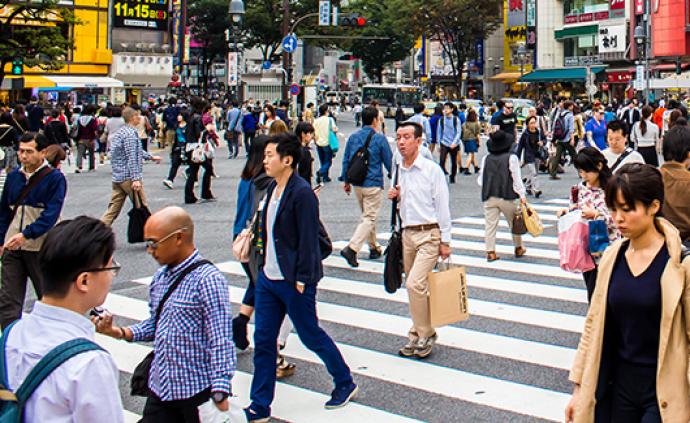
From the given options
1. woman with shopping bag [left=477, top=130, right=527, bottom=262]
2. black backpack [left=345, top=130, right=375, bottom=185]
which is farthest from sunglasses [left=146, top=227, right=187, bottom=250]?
woman with shopping bag [left=477, top=130, right=527, bottom=262]

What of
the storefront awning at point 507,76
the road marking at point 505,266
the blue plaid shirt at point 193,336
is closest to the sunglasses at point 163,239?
the blue plaid shirt at point 193,336

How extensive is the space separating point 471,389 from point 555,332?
72.1 inches

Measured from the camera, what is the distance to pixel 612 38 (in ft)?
185

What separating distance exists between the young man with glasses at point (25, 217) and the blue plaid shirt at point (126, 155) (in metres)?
4.52

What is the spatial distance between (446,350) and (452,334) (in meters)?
0.51

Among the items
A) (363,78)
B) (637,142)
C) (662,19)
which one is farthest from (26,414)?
(363,78)

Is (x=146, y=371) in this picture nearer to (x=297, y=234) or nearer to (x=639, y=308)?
(x=297, y=234)

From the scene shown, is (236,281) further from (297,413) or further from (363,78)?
(363,78)

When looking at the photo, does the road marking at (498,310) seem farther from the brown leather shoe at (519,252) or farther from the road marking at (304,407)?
the road marking at (304,407)

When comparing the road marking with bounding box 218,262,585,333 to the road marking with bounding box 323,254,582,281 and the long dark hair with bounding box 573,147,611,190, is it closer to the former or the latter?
the road marking with bounding box 323,254,582,281

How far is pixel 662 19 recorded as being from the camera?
51375mm

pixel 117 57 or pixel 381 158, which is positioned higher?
pixel 117 57

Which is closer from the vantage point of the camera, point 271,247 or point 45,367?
point 45,367

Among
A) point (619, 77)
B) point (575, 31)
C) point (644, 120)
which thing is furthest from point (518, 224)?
point (575, 31)
